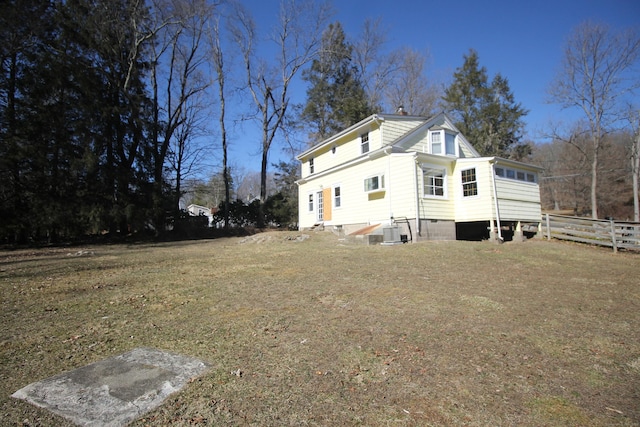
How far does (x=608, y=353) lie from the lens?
11.3ft

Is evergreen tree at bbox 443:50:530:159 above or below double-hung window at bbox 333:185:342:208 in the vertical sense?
above

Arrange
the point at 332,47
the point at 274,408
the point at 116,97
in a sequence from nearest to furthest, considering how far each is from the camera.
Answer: the point at 274,408
the point at 116,97
the point at 332,47

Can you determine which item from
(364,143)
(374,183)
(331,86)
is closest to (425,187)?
(374,183)

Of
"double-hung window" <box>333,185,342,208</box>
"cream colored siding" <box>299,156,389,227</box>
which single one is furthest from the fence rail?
"double-hung window" <box>333,185,342,208</box>

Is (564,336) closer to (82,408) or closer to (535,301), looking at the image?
(535,301)

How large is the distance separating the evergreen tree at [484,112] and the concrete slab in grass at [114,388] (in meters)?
33.3

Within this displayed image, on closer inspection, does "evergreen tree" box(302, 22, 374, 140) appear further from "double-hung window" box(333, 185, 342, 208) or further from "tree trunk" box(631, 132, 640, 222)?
"tree trunk" box(631, 132, 640, 222)

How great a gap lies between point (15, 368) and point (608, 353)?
592 centimetres

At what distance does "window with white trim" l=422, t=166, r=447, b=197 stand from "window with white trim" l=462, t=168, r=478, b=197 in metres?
0.88

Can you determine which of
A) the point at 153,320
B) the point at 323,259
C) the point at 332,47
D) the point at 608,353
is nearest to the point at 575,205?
the point at 332,47

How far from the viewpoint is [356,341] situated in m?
3.63

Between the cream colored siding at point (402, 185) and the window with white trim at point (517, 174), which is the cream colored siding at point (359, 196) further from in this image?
the window with white trim at point (517, 174)

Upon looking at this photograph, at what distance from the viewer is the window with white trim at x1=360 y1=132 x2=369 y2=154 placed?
17.1 m

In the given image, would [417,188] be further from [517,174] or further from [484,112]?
[484,112]
